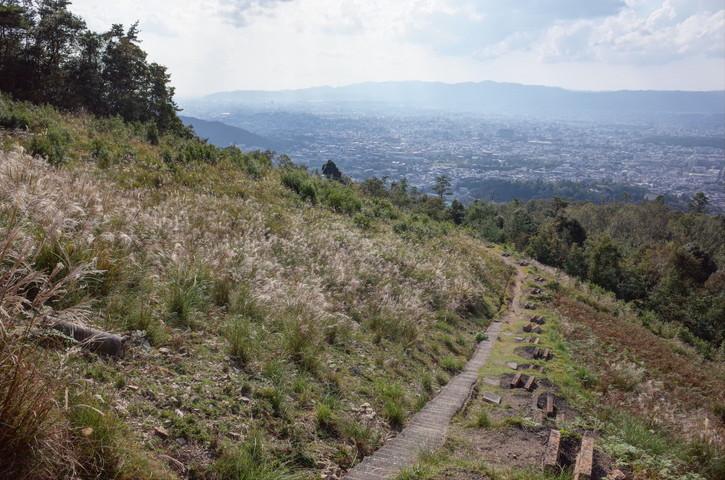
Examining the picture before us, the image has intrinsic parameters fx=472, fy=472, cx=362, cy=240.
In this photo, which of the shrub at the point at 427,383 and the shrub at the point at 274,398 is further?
the shrub at the point at 427,383

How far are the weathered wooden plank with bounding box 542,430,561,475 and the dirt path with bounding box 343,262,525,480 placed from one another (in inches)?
40.5

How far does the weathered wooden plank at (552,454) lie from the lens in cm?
434

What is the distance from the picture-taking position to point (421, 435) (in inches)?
205

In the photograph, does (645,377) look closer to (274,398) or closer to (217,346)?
(274,398)

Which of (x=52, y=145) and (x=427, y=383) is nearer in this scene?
(x=427, y=383)

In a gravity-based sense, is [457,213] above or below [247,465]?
below

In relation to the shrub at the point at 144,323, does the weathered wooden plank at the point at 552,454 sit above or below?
below

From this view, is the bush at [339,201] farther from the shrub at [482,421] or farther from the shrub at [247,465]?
the shrub at [247,465]

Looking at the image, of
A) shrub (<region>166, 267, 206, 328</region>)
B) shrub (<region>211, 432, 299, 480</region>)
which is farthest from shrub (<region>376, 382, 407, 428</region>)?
shrub (<region>166, 267, 206, 328</region>)

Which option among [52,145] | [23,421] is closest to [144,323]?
[23,421]

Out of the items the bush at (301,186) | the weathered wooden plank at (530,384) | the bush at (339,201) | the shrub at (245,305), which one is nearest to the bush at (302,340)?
the shrub at (245,305)

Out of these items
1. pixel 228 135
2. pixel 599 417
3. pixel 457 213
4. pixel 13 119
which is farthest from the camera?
pixel 228 135

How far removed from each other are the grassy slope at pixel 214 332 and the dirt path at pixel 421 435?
0.53 ft

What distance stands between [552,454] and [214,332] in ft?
11.9
